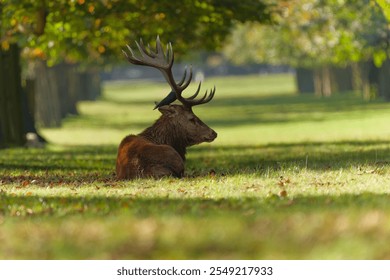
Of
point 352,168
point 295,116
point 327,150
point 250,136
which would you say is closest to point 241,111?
point 295,116

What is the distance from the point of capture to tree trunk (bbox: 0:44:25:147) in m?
28.6

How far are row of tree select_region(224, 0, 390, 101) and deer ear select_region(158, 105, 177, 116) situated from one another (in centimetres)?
964

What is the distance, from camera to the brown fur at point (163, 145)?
51.9 ft

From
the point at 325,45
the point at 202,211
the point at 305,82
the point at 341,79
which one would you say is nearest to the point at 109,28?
the point at 202,211

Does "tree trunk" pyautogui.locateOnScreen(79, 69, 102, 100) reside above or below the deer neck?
below

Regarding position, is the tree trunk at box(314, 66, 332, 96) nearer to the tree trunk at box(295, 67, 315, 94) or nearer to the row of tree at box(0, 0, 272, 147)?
the tree trunk at box(295, 67, 315, 94)

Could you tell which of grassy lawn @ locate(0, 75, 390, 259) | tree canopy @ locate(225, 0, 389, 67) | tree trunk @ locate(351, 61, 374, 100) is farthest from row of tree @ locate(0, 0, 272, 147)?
tree trunk @ locate(351, 61, 374, 100)

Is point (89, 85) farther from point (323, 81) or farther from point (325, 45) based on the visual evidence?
point (325, 45)

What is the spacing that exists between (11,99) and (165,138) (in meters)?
12.7

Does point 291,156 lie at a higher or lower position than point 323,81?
higher

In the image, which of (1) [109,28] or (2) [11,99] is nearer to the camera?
(1) [109,28]

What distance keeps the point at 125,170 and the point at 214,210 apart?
193 inches

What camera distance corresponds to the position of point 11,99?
28688mm

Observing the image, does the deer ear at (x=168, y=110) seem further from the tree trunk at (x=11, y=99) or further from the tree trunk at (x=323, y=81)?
the tree trunk at (x=323, y=81)
